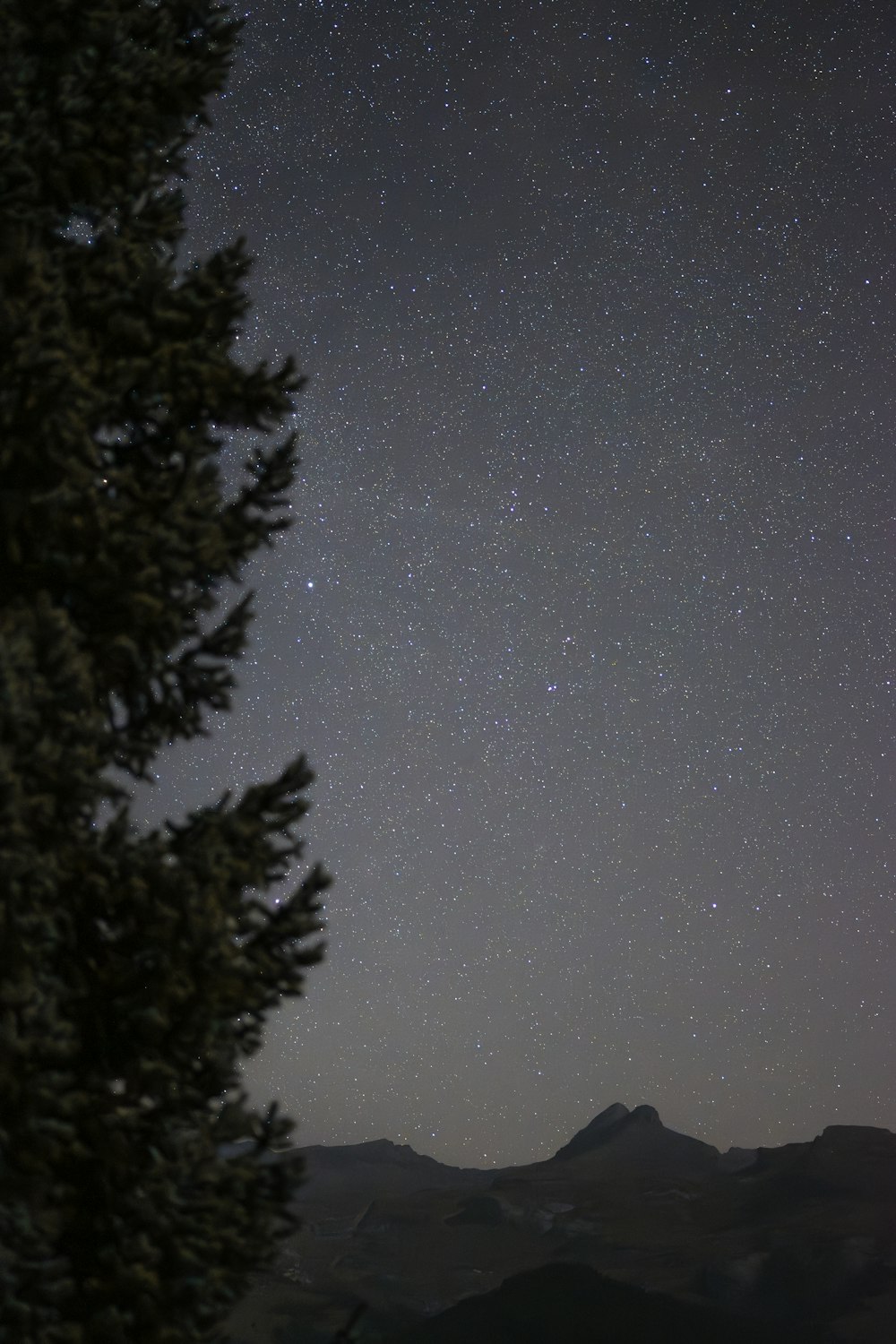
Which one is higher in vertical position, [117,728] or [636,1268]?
[636,1268]

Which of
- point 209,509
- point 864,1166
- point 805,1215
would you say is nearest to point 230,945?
→ point 209,509

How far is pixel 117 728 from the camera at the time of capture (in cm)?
636

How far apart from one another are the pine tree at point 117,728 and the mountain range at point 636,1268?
122 m

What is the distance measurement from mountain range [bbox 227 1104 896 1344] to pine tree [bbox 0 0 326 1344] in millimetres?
122303

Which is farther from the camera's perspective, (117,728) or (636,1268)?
(636,1268)

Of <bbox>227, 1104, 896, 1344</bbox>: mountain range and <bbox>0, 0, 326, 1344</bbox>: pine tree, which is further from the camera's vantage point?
<bbox>227, 1104, 896, 1344</bbox>: mountain range

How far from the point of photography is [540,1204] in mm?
195250

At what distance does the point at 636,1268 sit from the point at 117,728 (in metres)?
176

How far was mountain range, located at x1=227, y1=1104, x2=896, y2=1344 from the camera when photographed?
141 meters

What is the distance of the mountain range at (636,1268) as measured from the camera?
462 ft

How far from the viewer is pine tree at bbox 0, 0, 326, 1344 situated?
5336 millimetres

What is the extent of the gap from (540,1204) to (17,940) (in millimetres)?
210137

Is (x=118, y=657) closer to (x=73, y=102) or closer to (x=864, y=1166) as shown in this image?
(x=73, y=102)

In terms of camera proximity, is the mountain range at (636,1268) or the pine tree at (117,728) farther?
the mountain range at (636,1268)
